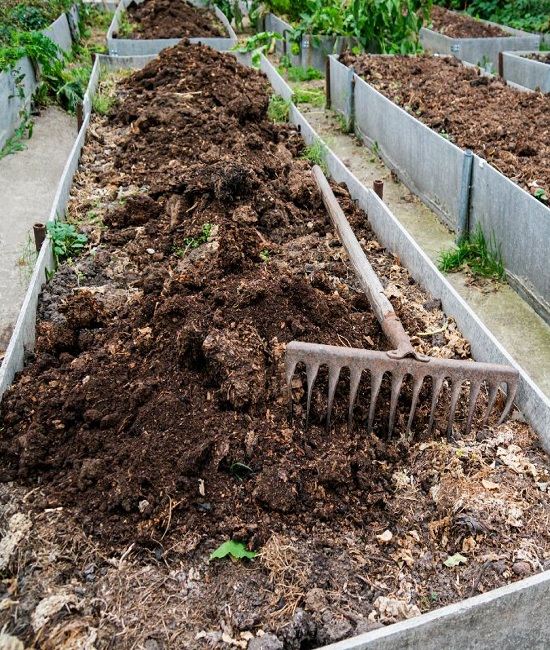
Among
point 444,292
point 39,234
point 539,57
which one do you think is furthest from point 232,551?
point 539,57

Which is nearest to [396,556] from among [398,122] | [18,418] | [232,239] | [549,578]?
[549,578]

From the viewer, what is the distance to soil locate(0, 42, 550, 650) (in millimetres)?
2900

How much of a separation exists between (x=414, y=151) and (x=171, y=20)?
33.2 feet

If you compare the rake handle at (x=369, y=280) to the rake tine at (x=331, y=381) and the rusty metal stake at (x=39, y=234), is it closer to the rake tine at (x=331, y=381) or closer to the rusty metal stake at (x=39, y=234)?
the rake tine at (x=331, y=381)

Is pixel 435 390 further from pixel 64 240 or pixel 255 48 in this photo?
pixel 255 48

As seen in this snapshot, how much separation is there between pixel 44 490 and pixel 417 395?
1956 mm

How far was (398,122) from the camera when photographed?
8.25 metres

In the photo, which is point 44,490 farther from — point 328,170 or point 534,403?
point 328,170

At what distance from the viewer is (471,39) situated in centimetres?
1330

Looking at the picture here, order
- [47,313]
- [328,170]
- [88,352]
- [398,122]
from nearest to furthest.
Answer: [88,352]
[47,313]
[328,170]
[398,122]

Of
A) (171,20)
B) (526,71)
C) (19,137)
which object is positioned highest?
(171,20)

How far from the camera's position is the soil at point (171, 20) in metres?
14.9

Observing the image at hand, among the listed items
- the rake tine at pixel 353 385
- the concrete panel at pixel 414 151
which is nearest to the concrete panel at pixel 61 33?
the concrete panel at pixel 414 151

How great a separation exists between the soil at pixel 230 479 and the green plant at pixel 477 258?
1.23 metres
